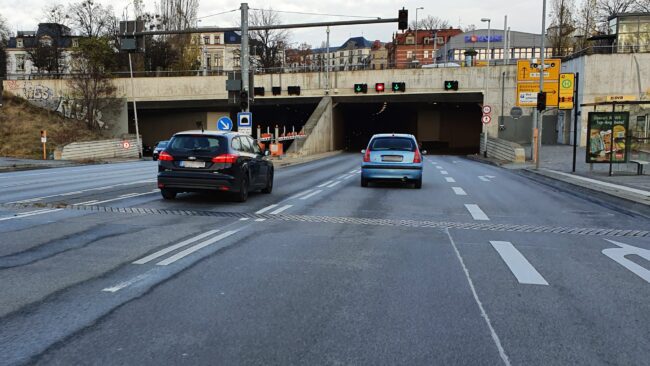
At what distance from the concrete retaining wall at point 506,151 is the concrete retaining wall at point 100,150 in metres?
27.2

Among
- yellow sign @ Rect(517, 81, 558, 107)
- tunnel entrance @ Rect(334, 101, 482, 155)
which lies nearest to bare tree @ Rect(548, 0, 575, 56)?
tunnel entrance @ Rect(334, 101, 482, 155)

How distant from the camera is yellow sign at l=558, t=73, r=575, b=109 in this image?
93.5 ft

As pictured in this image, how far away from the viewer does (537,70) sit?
31.0 meters

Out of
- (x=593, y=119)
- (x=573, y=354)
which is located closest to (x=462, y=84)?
(x=593, y=119)

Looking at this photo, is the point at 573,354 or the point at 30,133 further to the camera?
the point at 30,133

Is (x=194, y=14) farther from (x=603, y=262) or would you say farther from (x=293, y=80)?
(x=603, y=262)

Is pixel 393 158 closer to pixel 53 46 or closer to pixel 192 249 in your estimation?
pixel 192 249

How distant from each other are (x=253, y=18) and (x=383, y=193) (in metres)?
77.5

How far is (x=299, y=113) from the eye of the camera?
67.1 m

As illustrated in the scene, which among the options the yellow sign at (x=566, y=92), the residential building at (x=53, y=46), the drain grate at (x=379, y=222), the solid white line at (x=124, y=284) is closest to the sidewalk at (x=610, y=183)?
the drain grate at (x=379, y=222)

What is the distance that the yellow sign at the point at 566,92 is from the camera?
28500mm

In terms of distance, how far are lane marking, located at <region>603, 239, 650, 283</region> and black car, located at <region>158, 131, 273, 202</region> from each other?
7212 millimetres

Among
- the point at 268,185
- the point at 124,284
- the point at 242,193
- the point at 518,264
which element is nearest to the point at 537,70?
the point at 268,185

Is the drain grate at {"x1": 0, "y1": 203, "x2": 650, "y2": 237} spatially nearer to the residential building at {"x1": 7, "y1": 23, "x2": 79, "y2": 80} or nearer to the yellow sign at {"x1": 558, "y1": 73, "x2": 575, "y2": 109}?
the yellow sign at {"x1": 558, "y1": 73, "x2": 575, "y2": 109}
